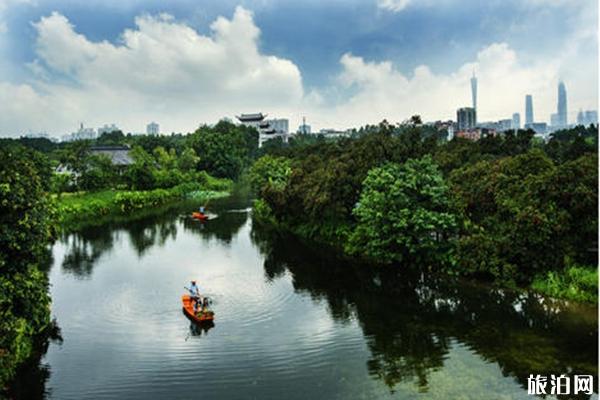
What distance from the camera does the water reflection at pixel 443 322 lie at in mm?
12656

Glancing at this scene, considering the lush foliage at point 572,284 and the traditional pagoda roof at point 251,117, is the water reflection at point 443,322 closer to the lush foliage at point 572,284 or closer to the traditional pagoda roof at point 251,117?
the lush foliage at point 572,284

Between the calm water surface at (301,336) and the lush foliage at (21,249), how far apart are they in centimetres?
142

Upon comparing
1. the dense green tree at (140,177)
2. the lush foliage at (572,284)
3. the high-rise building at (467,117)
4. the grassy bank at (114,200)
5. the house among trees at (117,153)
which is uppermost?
the high-rise building at (467,117)

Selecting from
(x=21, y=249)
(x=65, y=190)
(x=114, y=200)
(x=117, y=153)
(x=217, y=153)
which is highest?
(x=217, y=153)

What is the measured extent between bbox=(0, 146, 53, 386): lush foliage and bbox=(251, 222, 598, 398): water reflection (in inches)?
341

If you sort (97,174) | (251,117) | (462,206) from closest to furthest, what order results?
1. (462,206)
2. (97,174)
3. (251,117)

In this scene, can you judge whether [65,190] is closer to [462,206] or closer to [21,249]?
[21,249]

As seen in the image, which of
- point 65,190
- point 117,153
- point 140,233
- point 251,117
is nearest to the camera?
point 140,233

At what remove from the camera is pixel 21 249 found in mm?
12711

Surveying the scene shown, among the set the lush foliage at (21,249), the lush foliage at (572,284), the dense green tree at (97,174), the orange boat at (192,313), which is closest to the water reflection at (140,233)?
the dense green tree at (97,174)

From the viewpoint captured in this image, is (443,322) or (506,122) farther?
(506,122)

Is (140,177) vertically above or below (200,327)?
above

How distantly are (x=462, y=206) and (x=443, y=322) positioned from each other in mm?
5993

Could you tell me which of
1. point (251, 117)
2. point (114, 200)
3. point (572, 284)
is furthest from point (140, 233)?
point (251, 117)
